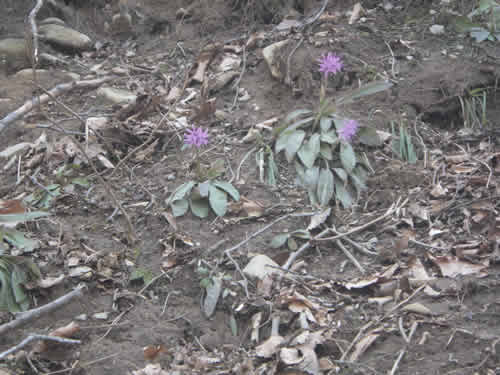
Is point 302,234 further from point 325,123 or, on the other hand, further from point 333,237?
point 325,123

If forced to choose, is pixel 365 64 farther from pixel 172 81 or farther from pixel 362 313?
Answer: pixel 362 313

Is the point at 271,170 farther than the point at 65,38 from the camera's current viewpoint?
No

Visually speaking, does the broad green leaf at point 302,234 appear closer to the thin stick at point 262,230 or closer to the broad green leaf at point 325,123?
the thin stick at point 262,230

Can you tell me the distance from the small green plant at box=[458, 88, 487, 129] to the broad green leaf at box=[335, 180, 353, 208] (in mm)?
1044

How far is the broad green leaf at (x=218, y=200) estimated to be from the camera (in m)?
2.72

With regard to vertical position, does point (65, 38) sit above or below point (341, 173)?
above

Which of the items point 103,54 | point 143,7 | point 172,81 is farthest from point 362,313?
point 143,7

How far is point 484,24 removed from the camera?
3717 millimetres

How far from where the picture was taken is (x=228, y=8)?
4.64 m

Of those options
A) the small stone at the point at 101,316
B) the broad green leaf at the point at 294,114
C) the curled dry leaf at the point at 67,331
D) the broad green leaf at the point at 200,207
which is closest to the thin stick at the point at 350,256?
the broad green leaf at the point at 200,207

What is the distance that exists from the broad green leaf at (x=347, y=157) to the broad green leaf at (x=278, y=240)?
2.01 ft

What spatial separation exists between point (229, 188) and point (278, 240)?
456 mm

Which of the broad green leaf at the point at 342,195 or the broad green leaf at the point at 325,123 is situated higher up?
the broad green leaf at the point at 325,123

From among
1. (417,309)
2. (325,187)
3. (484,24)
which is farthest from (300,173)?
(484,24)
